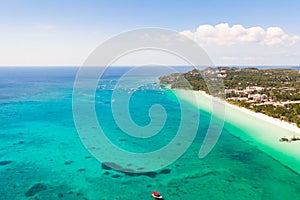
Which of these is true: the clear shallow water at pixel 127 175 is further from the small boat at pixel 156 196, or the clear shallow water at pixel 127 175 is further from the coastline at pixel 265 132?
the coastline at pixel 265 132

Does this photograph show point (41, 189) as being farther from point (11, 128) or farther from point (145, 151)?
point (11, 128)

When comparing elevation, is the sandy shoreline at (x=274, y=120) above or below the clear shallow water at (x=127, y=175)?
above

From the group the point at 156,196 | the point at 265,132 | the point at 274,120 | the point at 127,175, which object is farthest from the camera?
the point at 274,120

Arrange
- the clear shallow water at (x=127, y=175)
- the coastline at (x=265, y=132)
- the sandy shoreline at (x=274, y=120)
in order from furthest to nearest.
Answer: the sandy shoreline at (x=274, y=120), the coastline at (x=265, y=132), the clear shallow water at (x=127, y=175)

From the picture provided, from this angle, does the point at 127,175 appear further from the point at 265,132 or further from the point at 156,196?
the point at 265,132

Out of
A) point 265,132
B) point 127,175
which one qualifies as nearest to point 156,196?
point 127,175

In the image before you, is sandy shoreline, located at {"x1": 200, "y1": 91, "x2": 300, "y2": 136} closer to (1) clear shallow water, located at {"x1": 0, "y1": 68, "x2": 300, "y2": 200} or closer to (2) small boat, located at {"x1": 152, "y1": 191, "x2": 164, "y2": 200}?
(1) clear shallow water, located at {"x1": 0, "y1": 68, "x2": 300, "y2": 200}

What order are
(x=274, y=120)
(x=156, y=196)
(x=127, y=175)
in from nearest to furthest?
(x=156, y=196) → (x=127, y=175) → (x=274, y=120)

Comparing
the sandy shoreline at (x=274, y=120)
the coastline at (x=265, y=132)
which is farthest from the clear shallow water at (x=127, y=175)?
the sandy shoreline at (x=274, y=120)

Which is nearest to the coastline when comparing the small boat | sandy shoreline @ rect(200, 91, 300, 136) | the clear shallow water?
sandy shoreline @ rect(200, 91, 300, 136)
